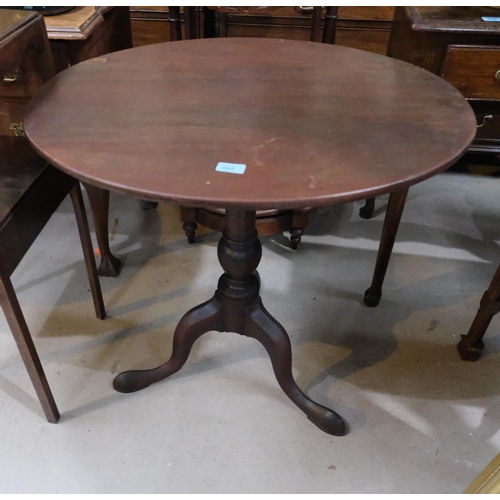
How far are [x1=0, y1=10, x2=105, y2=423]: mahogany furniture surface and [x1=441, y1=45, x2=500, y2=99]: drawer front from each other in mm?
1228

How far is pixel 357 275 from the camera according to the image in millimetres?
1764

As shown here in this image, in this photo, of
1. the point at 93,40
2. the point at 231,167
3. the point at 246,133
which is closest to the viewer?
the point at 231,167

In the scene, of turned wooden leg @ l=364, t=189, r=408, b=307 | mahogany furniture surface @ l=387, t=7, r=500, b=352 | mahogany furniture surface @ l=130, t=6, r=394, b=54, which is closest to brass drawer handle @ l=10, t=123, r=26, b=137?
mahogany furniture surface @ l=130, t=6, r=394, b=54

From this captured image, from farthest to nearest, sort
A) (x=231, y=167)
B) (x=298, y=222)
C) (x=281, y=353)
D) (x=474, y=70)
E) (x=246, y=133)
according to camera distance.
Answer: (x=298, y=222), (x=474, y=70), (x=281, y=353), (x=246, y=133), (x=231, y=167)

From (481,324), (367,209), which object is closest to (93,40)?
(367,209)

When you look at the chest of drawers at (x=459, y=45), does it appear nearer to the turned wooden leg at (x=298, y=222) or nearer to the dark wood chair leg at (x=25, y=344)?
the turned wooden leg at (x=298, y=222)

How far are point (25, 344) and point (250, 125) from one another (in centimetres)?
72

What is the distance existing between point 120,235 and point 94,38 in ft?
2.42

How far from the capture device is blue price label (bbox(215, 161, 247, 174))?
2.54 feet

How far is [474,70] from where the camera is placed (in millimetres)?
1572

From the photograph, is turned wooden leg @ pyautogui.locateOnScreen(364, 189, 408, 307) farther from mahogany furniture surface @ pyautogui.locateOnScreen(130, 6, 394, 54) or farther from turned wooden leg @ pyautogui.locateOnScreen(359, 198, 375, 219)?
mahogany furniture surface @ pyautogui.locateOnScreen(130, 6, 394, 54)

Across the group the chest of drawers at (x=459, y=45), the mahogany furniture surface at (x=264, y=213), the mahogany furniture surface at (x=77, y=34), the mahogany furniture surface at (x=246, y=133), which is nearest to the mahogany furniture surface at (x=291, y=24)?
the mahogany furniture surface at (x=264, y=213)

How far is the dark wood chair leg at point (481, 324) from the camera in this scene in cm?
133

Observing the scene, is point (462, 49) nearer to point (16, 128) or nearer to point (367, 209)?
point (367, 209)
